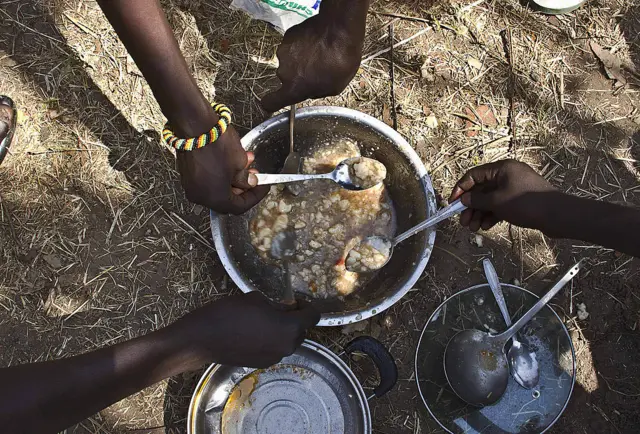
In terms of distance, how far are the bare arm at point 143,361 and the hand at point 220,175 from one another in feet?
1.02

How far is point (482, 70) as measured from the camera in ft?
7.75

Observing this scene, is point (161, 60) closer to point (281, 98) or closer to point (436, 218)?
point (281, 98)

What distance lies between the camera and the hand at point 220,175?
1.52 metres

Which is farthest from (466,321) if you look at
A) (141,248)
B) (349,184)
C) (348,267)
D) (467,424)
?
(141,248)

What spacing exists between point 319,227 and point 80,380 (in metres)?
0.97

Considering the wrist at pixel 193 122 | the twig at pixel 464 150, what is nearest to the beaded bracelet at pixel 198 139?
the wrist at pixel 193 122

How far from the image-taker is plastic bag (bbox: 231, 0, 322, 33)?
2.16 metres

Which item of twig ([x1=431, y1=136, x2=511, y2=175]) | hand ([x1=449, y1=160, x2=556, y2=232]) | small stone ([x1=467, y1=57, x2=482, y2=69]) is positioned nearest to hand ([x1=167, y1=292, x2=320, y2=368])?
hand ([x1=449, y1=160, x2=556, y2=232])

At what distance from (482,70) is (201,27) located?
1222 mm

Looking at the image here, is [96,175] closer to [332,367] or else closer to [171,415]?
[171,415]

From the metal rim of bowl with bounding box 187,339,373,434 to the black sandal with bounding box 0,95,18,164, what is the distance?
1212 millimetres

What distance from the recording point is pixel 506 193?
159 cm

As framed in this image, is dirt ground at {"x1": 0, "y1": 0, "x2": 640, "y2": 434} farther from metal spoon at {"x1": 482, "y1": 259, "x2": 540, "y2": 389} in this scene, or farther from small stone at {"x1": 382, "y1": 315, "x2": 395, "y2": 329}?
metal spoon at {"x1": 482, "y1": 259, "x2": 540, "y2": 389}

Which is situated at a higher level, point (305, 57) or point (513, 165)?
point (305, 57)
